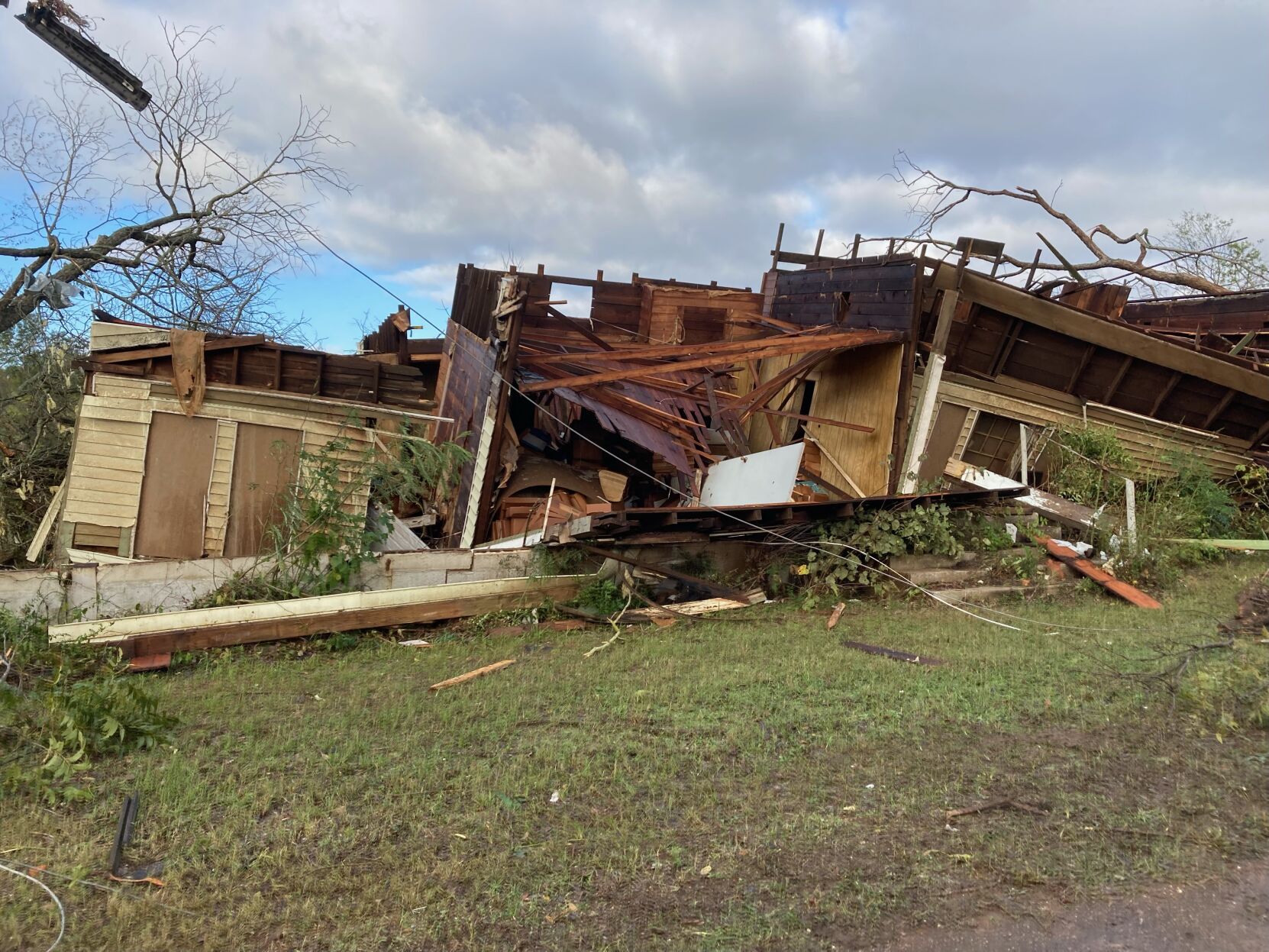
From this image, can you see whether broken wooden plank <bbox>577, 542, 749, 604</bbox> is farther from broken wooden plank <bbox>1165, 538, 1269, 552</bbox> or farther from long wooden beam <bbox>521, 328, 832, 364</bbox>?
broken wooden plank <bbox>1165, 538, 1269, 552</bbox>

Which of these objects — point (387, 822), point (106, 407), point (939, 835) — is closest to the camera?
point (939, 835)

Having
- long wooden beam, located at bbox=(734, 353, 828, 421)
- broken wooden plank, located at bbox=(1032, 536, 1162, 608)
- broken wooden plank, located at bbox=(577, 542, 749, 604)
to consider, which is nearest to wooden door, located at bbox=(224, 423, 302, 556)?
broken wooden plank, located at bbox=(577, 542, 749, 604)

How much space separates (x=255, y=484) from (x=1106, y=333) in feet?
39.1

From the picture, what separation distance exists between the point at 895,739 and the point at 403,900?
2.91 m

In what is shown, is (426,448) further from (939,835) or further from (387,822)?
(939,835)

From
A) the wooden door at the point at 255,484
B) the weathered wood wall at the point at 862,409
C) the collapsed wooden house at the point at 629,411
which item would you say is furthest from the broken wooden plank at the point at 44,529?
the weathered wood wall at the point at 862,409

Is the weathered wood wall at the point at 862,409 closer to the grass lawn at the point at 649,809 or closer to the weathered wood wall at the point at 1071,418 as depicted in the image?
the weathered wood wall at the point at 1071,418

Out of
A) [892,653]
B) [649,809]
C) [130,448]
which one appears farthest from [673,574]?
[130,448]

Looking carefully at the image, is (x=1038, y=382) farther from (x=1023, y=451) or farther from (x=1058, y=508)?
(x=1058, y=508)

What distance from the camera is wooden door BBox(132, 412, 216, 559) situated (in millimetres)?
10273

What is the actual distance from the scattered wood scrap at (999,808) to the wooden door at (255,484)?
9.06 metres

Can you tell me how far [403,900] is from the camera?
3.29 m

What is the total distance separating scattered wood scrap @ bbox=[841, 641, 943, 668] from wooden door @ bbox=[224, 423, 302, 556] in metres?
7.40

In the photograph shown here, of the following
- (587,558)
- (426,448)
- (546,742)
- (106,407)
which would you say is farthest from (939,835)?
(106,407)
